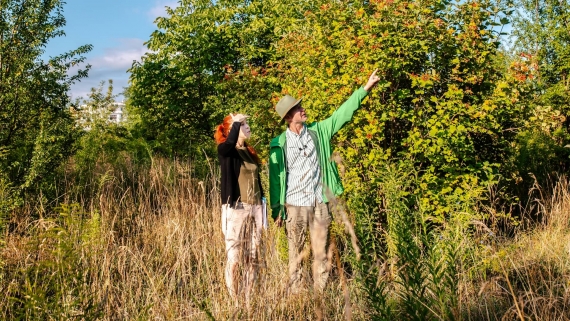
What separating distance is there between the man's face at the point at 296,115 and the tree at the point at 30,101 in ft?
13.1

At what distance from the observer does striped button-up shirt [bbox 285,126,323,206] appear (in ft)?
15.5

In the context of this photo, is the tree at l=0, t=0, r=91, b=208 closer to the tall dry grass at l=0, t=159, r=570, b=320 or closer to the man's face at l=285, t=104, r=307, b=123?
the tall dry grass at l=0, t=159, r=570, b=320

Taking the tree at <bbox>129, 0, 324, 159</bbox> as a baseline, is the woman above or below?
below

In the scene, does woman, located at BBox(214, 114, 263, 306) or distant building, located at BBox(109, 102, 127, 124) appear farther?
→ distant building, located at BBox(109, 102, 127, 124)

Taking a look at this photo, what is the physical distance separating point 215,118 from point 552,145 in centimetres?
710

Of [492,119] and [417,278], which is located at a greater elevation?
[492,119]

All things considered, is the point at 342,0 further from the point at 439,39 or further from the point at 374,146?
the point at 374,146

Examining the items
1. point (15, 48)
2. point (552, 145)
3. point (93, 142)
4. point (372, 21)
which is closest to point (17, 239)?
point (15, 48)

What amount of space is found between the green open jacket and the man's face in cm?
13

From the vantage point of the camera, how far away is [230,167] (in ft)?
15.8

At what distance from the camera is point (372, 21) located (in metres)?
6.04


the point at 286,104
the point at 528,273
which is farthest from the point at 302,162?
the point at 528,273

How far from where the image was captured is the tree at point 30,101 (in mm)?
7262

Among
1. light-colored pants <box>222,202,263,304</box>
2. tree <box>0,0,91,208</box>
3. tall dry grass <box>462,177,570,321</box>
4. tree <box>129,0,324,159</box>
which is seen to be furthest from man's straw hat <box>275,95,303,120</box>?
tree <box>129,0,324,159</box>
